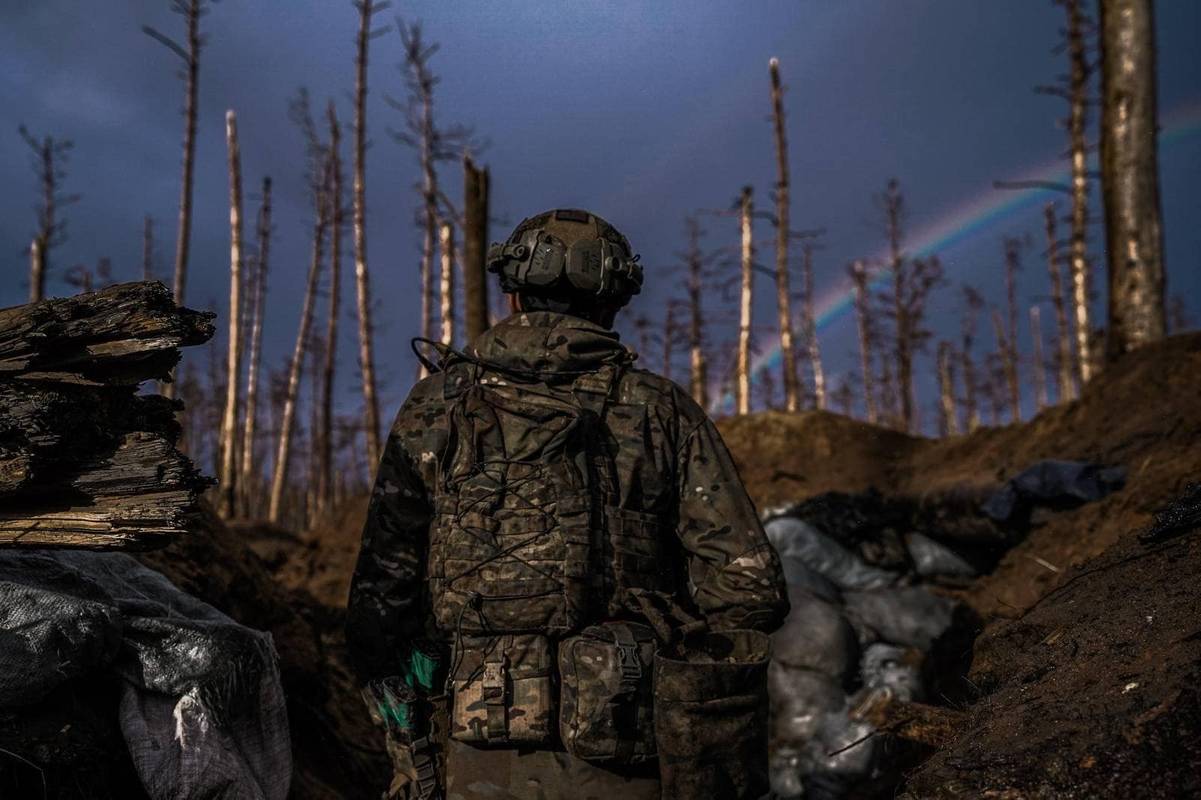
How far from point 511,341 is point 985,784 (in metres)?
1.73

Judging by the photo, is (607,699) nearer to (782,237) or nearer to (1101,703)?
(1101,703)

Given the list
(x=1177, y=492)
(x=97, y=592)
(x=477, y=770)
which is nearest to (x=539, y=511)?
(x=477, y=770)

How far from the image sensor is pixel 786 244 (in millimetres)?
18500

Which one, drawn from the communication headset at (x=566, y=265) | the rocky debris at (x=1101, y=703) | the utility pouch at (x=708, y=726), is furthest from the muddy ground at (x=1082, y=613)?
the communication headset at (x=566, y=265)

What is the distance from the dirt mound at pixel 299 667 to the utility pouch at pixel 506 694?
154 cm

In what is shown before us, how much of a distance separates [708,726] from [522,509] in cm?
79

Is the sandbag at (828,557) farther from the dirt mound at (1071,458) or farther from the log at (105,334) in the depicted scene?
the log at (105,334)

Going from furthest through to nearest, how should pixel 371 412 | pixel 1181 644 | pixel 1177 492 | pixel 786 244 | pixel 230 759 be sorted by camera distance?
pixel 786 244, pixel 371 412, pixel 1177 492, pixel 230 759, pixel 1181 644

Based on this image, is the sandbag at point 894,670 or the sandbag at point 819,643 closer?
the sandbag at point 894,670

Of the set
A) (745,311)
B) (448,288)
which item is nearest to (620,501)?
(448,288)

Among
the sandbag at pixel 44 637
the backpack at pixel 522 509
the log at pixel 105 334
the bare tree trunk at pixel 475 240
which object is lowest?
the sandbag at pixel 44 637

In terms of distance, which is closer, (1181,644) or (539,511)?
(1181,644)

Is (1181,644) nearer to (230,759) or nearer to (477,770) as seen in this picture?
(477,770)

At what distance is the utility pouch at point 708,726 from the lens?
6.67 ft
